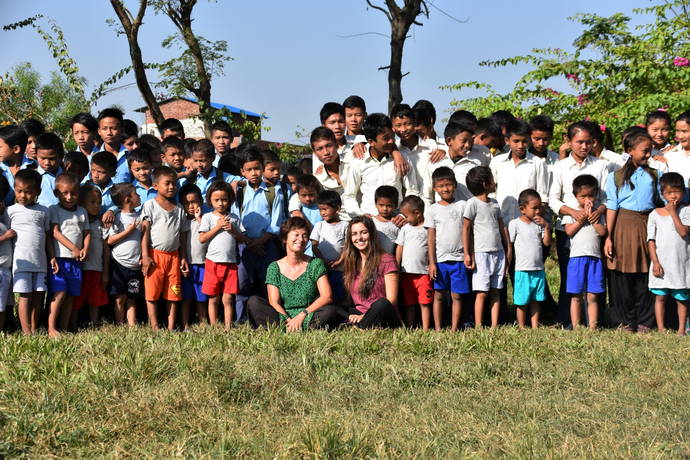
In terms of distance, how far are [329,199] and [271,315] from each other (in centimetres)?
115

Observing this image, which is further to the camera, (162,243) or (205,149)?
(205,149)

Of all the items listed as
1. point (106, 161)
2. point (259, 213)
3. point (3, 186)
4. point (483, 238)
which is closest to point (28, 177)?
point (3, 186)

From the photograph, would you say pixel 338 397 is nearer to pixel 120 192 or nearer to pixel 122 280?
pixel 122 280

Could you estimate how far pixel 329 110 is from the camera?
816 centimetres

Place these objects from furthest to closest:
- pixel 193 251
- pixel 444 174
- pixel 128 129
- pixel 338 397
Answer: pixel 128 129 → pixel 193 251 → pixel 444 174 → pixel 338 397

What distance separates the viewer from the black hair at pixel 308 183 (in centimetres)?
736

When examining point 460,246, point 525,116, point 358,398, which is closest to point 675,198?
point 460,246

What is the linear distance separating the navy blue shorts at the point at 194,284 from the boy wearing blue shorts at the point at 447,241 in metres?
2.06

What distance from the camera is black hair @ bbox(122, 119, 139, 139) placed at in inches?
320

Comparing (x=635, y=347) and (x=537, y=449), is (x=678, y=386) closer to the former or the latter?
(x=635, y=347)

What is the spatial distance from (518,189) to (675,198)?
132 centimetres

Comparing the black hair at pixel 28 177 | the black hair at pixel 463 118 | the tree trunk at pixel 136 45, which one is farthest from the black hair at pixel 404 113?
the tree trunk at pixel 136 45

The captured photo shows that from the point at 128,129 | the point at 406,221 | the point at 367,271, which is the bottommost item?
the point at 367,271

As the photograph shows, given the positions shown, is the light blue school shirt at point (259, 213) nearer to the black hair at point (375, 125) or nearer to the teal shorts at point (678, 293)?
the black hair at point (375, 125)
